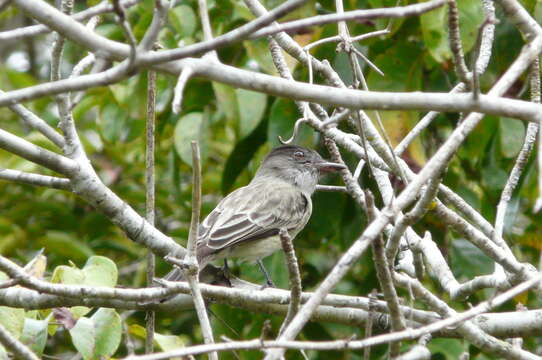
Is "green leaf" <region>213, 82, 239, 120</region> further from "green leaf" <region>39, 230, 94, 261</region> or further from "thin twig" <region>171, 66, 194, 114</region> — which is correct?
"thin twig" <region>171, 66, 194, 114</region>

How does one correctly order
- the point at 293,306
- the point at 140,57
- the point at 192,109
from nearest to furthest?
1. the point at 140,57
2. the point at 293,306
3. the point at 192,109

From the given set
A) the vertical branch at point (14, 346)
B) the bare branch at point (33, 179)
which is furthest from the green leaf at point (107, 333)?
the vertical branch at point (14, 346)

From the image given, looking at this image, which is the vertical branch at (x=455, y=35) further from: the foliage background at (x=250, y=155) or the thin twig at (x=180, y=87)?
the foliage background at (x=250, y=155)

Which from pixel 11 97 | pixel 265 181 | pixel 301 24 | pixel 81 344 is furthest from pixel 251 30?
pixel 265 181

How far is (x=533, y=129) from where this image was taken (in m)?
4.20

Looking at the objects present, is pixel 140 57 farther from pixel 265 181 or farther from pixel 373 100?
pixel 265 181

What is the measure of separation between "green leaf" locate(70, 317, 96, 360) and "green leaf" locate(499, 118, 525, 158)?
2.73 meters

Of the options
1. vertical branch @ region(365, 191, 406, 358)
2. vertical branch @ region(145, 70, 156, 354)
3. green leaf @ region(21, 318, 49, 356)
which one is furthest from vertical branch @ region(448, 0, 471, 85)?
green leaf @ region(21, 318, 49, 356)

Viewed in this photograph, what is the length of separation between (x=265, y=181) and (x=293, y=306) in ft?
13.2

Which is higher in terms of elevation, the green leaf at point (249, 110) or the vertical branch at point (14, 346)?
the green leaf at point (249, 110)

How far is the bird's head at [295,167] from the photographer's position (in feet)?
23.3

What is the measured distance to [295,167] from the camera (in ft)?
24.3

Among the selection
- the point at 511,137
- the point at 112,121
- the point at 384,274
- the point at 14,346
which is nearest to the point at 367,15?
the point at 384,274

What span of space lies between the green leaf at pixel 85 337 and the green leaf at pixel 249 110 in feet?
7.23
